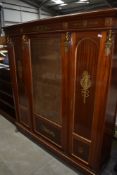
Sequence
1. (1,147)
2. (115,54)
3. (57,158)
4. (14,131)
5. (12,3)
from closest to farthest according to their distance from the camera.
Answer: (115,54) → (57,158) → (1,147) → (14,131) → (12,3)

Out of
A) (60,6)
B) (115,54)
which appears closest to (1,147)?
(115,54)

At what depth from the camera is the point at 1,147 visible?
2.07m

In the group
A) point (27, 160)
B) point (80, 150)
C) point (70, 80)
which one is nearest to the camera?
point (70, 80)

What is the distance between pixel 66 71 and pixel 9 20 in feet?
18.0

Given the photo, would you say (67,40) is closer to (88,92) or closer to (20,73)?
(88,92)

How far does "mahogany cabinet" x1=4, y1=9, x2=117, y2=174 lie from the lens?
3.74 ft

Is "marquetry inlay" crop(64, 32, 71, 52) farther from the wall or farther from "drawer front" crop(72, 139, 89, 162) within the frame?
the wall

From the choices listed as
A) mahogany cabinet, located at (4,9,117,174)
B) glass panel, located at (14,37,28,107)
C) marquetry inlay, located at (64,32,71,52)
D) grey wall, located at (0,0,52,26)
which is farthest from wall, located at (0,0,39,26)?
marquetry inlay, located at (64,32,71,52)

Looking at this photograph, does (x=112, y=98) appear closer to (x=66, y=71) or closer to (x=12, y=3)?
(x=66, y=71)

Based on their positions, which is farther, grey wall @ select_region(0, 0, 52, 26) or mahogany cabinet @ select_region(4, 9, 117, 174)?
grey wall @ select_region(0, 0, 52, 26)

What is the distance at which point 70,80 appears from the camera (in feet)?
4.58

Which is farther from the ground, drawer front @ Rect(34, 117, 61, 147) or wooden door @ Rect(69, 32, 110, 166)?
wooden door @ Rect(69, 32, 110, 166)

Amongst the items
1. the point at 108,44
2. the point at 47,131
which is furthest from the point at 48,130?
the point at 108,44

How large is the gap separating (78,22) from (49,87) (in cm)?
75
